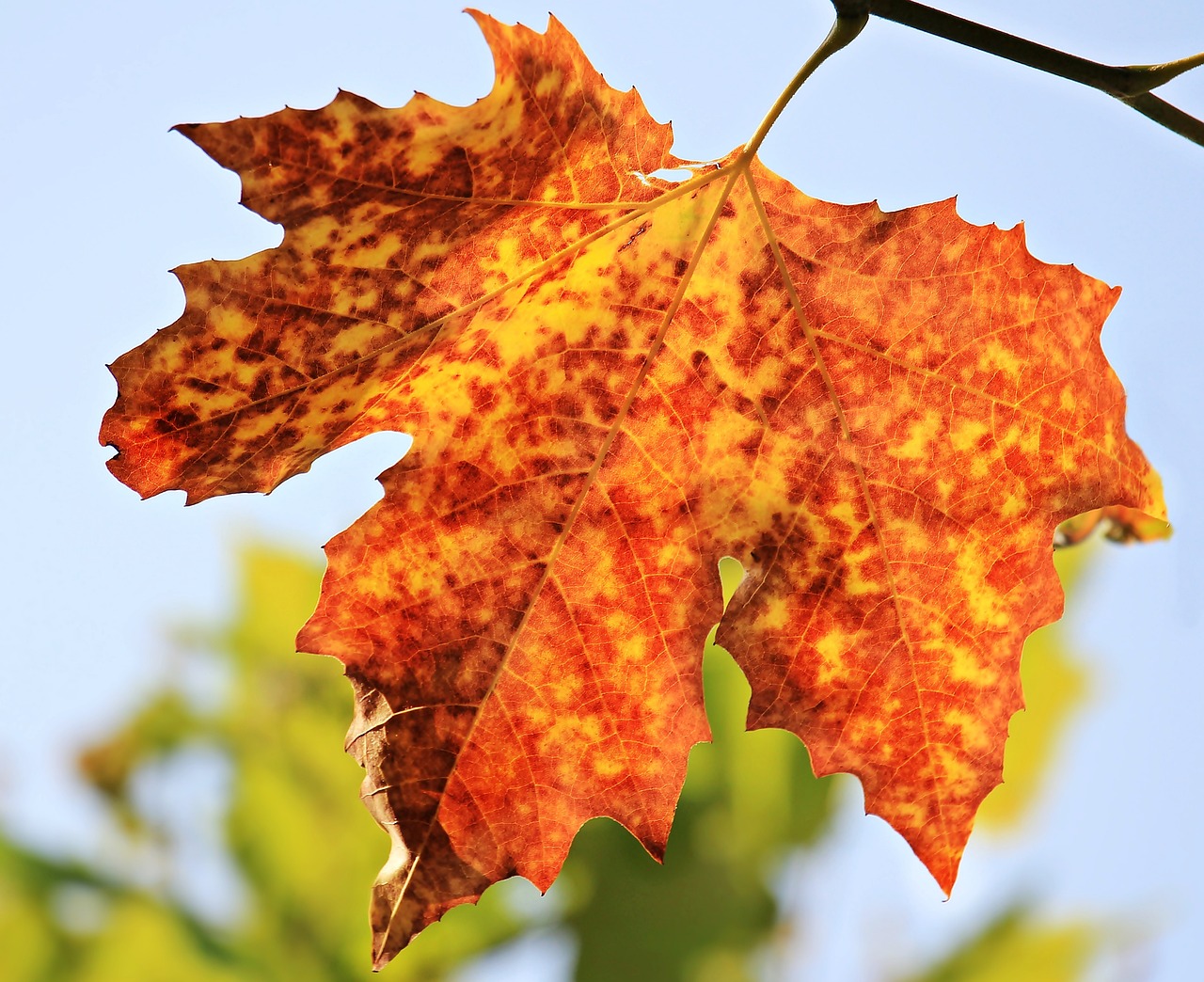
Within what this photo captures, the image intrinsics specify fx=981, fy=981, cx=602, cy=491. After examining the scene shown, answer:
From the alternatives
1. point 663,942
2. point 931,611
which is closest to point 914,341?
point 931,611

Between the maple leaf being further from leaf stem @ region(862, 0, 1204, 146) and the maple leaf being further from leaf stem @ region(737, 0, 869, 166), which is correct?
leaf stem @ region(862, 0, 1204, 146)

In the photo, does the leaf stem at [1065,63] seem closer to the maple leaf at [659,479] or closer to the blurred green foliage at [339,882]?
the maple leaf at [659,479]

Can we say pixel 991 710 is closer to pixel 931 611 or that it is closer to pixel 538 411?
pixel 931 611

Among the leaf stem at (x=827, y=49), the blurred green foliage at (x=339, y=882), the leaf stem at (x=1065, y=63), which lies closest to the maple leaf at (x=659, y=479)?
the leaf stem at (x=827, y=49)

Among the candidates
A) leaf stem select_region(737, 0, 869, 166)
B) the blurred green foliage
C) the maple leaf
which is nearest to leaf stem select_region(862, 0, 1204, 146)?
leaf stem select_region(737, 0, 869, 166)

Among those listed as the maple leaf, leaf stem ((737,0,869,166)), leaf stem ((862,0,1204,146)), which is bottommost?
the maple leaf
